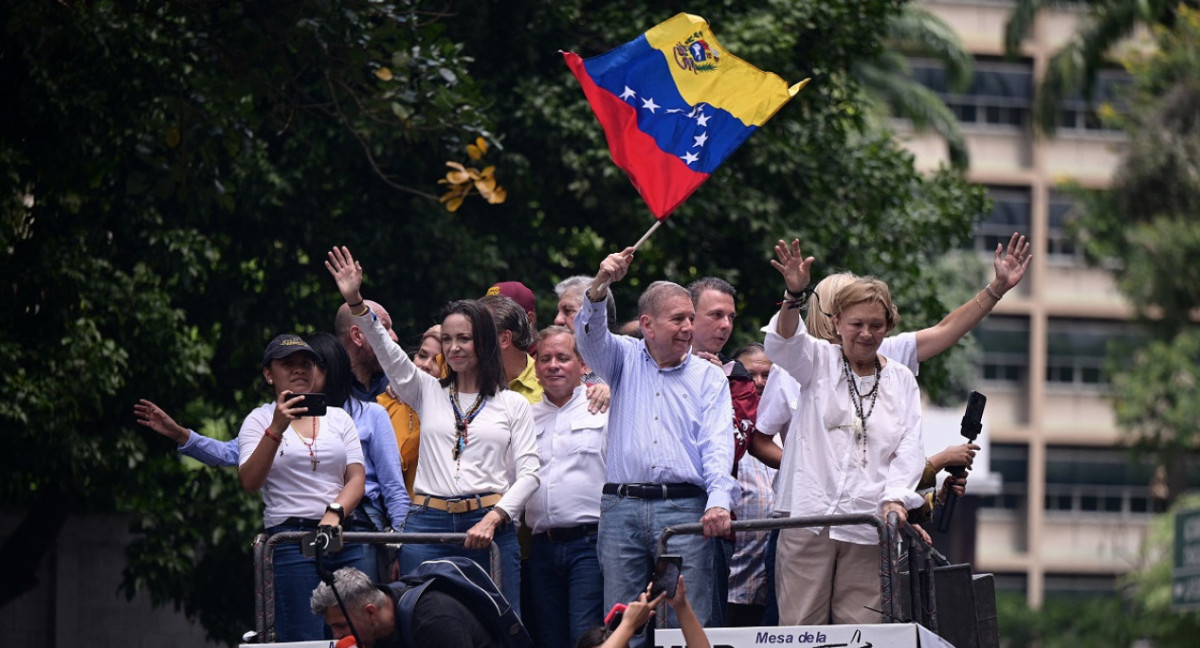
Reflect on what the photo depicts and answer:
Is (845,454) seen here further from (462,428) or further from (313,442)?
(313,442)

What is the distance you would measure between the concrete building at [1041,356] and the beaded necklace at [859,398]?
49113mm

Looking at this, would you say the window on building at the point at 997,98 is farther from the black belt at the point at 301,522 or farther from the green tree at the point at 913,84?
the black belt at the point at 301,522

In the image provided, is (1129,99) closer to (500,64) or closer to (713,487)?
(500,64)

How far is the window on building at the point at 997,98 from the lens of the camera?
5875cm

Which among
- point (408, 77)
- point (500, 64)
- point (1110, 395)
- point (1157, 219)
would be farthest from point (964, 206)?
point (1110, 395)

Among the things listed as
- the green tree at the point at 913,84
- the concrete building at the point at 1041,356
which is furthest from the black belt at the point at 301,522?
the concrete building at the point at 1041,356

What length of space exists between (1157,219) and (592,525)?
3274 centimetres

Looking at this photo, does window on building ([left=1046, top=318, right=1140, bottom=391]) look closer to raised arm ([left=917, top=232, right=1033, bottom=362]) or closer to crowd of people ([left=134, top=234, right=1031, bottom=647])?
crowd of people ([left=134, top=234, right=1031, bottom=647])

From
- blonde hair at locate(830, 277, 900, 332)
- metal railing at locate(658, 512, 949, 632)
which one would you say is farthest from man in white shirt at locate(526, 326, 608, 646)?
blonde hair at locate(830, 277, 900, 332)

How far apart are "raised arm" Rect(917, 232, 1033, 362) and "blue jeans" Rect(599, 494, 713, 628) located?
1.26m

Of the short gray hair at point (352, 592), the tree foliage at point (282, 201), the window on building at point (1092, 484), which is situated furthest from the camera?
the window on building at point (1092, 484)

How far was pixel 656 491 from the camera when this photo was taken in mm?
8867

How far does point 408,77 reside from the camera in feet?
45.9

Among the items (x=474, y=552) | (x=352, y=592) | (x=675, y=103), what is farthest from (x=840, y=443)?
(x=675, y=103)
